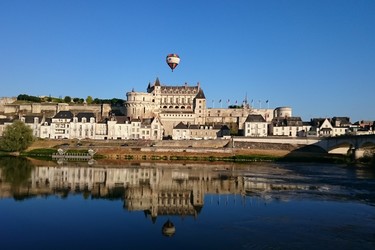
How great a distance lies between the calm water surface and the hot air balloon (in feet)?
120

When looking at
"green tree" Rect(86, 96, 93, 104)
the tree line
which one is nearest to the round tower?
the tree line

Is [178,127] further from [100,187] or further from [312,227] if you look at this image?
[312,227]

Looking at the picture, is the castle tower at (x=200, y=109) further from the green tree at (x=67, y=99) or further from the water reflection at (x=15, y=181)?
the water reflection at (x=15, y=181)

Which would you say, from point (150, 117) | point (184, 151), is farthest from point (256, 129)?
point (150, 117)

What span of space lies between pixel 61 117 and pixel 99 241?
58.9 m

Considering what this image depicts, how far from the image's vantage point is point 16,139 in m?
50.8

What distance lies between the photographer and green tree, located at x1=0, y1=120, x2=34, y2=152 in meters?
50.5

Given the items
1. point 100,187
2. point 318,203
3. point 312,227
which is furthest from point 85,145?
point 312,227

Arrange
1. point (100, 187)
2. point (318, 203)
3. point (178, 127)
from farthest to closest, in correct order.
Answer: point (178, 127) → point (100, 187) → point (318, 203)

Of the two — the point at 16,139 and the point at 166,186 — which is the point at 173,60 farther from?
the point at 166,186

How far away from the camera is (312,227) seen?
15.6 meters

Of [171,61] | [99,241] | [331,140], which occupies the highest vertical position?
[171,61]

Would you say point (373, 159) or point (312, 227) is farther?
point (373, 159)

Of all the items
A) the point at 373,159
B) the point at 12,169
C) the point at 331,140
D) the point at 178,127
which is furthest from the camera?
the point at 178,127
